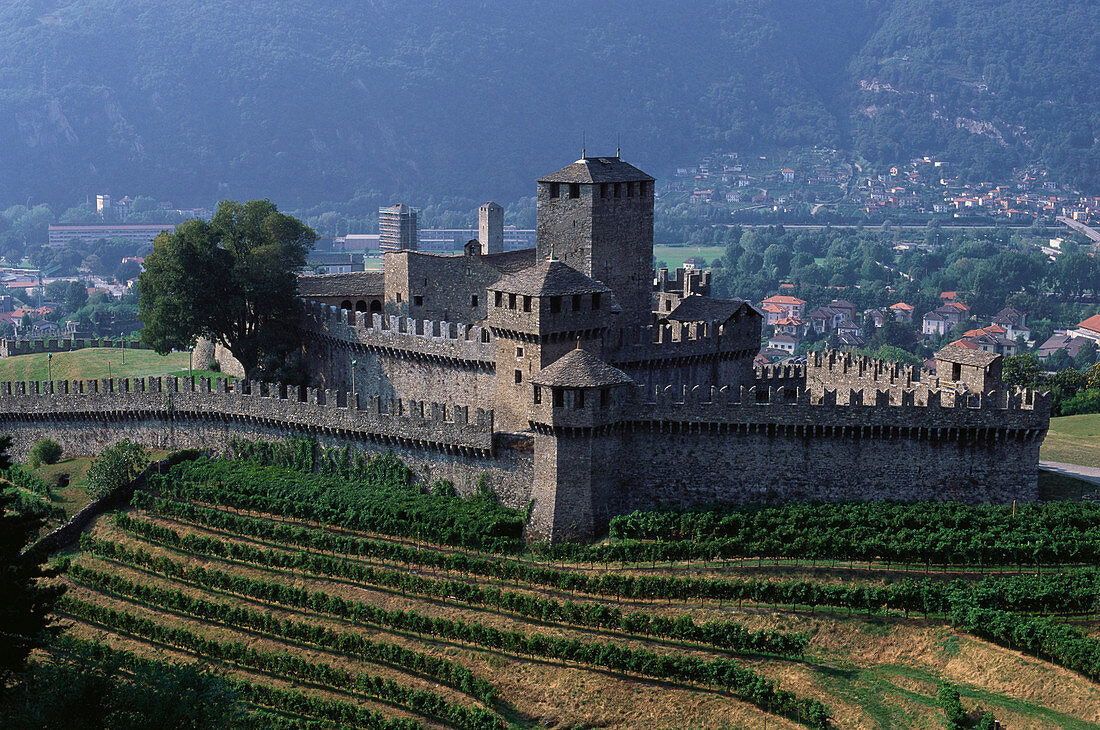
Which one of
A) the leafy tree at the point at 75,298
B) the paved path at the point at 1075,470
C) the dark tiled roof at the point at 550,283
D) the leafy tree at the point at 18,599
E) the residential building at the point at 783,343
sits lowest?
the leafy tree at the point at 18,599

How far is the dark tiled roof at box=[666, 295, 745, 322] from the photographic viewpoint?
61188 millimetres

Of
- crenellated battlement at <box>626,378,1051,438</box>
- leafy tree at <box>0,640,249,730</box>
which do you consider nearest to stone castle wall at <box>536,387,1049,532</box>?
crenellated battlement at <box>626,378,1051,438</box>

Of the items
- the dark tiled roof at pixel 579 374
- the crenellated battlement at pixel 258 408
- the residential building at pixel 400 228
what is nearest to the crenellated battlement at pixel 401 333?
the crenellated battlement at pixel 258 408

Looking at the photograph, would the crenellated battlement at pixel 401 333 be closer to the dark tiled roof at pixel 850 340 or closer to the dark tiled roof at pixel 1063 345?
the dark tiled roof at pixel 850 340

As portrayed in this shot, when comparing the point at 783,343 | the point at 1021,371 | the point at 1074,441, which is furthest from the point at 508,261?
the point at 783,343

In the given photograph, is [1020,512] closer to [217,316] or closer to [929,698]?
[929,698]

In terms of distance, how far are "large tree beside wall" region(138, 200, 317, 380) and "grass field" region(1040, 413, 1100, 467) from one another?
32.5 meters

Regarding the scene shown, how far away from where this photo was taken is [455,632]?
158ft

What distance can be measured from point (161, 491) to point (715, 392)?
74.7 ft

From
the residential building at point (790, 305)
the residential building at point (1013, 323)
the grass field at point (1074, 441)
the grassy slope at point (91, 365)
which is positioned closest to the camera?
the grass field at point (1074, 441)

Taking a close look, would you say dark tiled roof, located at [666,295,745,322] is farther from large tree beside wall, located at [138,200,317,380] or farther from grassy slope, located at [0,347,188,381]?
grassy slope, located at [0,347,188,381]

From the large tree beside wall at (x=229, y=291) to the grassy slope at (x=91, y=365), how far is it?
8089mm

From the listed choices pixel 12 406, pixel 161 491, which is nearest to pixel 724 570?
pixel 161 491

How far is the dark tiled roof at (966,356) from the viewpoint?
179 ft
